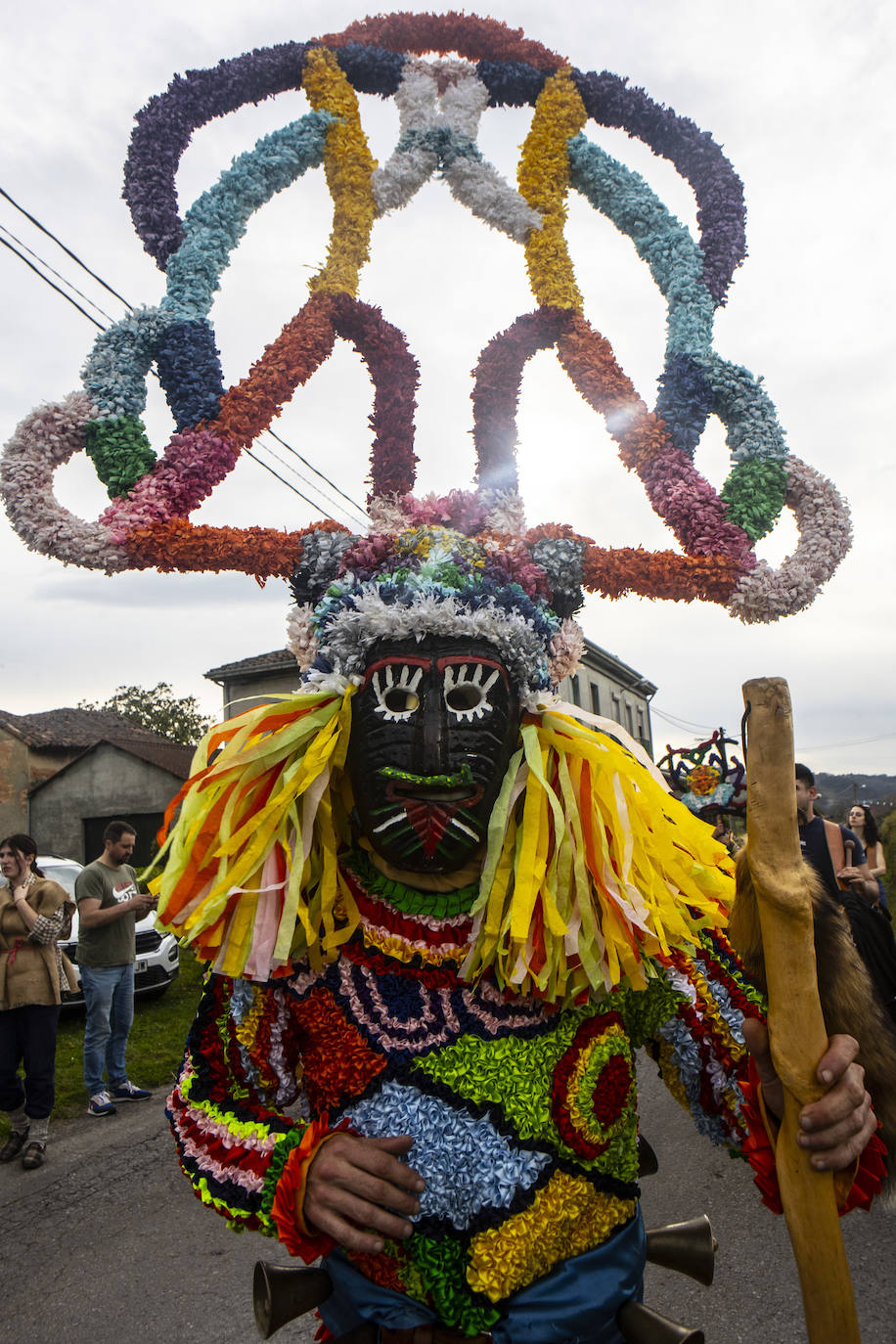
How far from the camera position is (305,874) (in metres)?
1.65

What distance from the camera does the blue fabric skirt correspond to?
4.53ft

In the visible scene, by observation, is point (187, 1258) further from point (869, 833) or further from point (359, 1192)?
point (869, 833)

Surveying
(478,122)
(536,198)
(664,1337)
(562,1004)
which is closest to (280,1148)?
(562,1004)

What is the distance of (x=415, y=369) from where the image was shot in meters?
2.19

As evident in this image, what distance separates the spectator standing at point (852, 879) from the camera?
3.53 metres

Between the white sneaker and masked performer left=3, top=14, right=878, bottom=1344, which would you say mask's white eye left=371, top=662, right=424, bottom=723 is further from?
the white sneaker

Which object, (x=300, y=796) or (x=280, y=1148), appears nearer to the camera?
(x=280, y=1148)

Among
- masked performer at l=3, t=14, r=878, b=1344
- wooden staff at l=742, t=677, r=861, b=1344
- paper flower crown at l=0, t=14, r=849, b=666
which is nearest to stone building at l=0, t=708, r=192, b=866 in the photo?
paper flower crown at l=0, t=14, r=849, b=666

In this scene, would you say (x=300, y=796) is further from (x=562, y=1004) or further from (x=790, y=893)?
(x=790, y=893)

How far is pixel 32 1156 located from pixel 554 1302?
13.2 feet

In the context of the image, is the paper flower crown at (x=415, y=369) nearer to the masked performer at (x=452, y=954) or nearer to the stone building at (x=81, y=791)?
the masked performer at (x=452, y=954)

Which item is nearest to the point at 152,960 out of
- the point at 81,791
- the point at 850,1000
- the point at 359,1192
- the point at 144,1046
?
the point at 144,1046

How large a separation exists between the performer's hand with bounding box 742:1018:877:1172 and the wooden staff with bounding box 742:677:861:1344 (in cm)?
2

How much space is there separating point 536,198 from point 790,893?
6.39 ft
